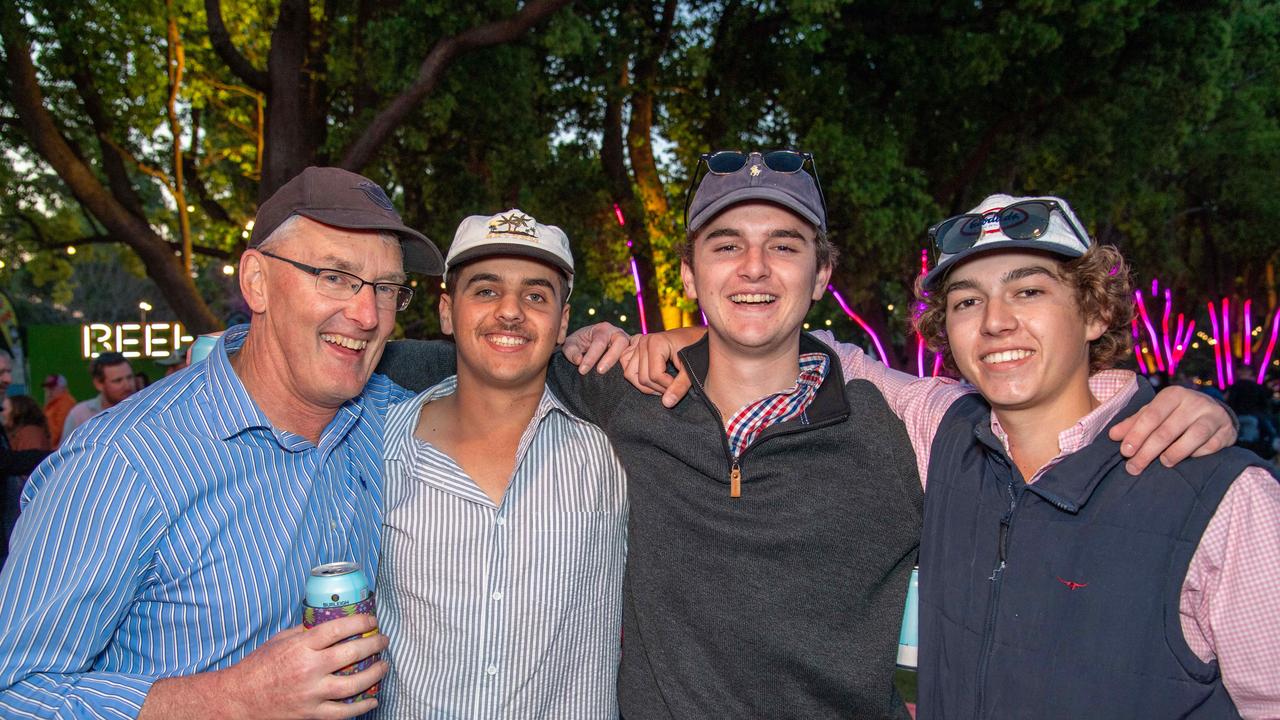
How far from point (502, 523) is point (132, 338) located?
67.5 feet

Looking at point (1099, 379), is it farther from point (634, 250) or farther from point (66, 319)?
point (66, 319)

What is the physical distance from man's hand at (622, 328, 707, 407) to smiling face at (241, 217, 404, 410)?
0.93m

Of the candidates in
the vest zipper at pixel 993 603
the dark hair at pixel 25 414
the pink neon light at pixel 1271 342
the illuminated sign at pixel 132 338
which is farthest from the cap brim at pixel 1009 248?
the pink neon light at pixel 1271 342

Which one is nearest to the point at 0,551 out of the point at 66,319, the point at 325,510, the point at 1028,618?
the point at 325,510

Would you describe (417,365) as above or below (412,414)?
above

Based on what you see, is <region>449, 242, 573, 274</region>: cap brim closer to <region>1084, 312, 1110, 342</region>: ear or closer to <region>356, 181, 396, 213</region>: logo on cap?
<region>356, 181, 396, 213</region>: logo on cap

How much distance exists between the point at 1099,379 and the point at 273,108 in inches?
357

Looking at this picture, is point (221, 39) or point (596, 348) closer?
point (596, 348)

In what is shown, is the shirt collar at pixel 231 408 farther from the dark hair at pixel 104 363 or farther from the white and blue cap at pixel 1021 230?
the dark hair at pixel 104 363

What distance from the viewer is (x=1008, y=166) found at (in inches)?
539

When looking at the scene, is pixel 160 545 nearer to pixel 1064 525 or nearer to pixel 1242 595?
pixel 1064 525

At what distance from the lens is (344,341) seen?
2744 millimetres

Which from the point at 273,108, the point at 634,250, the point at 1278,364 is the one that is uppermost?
the point at 273,108

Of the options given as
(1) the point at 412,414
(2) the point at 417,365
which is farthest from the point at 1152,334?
(1) the point at 412,414
